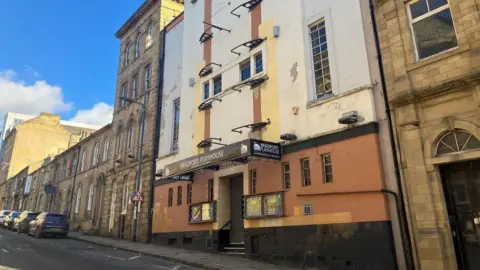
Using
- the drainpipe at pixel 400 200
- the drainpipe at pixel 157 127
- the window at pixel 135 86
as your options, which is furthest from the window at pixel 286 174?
the window at pixel 135 86

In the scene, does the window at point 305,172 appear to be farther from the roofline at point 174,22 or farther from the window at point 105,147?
the window at point 105,147

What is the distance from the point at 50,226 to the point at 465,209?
22920 millimetres

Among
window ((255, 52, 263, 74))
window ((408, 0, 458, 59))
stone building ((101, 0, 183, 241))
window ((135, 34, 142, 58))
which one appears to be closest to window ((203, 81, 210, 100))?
window ((255, 52, 263, 74))

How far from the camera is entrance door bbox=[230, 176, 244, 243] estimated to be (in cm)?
1520

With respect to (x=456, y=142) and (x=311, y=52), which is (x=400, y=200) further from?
(x=311, y=52)

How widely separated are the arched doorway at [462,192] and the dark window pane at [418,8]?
11.6ft

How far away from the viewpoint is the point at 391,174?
990cm

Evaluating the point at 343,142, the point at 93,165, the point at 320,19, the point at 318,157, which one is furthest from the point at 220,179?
the point at 93,165

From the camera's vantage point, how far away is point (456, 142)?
349 inches

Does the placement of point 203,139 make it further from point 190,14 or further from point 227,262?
point 190,14

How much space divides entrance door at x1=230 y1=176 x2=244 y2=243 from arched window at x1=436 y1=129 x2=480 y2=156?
26.4 feet

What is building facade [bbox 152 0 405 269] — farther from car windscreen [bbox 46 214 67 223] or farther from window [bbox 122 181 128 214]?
car windscreen [bbox 46 214 67 223]

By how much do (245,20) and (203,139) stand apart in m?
5.80

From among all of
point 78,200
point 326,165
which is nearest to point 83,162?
point 78,200
